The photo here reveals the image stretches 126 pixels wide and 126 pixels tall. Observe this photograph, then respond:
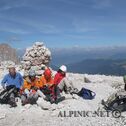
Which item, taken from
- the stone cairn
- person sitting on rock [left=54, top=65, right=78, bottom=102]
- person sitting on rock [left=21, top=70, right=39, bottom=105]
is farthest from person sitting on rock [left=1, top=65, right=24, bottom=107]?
the stone cairn

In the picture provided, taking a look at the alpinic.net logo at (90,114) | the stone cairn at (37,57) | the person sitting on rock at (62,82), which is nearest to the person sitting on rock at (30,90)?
the person sitting on rock at (62,82)

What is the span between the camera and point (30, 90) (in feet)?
61.5

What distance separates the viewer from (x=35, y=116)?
54.6 feet

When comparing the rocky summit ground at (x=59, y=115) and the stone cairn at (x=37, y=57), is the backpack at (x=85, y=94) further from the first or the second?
the stone cairn at (x=37, y=57)

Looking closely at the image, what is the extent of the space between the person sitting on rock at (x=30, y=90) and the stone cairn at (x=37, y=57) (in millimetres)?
7439

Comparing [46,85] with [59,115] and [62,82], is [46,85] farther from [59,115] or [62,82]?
[59,115]

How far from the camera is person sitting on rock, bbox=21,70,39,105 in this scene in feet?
60.1

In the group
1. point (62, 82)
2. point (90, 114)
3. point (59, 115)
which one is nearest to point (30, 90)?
point (62, 82)

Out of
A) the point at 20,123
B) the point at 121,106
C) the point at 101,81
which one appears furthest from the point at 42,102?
the point at 101,81

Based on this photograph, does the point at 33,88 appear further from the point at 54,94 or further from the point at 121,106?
the point at 121,106

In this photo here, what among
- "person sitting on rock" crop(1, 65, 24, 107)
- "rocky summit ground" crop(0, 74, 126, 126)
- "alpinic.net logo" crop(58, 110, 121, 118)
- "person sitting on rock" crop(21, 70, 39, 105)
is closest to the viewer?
"rocky summit ground" crop(0, 74, 126, 126)

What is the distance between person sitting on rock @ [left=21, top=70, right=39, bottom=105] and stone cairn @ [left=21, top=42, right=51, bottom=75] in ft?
24.4

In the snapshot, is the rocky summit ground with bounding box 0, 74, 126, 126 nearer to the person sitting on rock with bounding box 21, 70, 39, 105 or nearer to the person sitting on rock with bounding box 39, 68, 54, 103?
the person sitting on rock with bounding box 21, 70, 39, 105

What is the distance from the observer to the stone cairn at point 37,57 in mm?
26891
